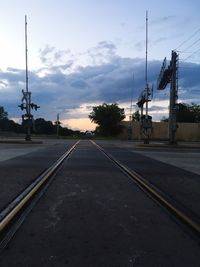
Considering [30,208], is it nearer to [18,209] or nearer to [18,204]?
[18,204]

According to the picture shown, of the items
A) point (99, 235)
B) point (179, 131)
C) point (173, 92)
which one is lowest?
point (99, 235)

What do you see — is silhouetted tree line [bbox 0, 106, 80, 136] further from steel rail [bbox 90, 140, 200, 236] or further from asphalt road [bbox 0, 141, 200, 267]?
asphalt road [bbox 0, 141, 200, 267]

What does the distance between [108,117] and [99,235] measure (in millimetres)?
117204

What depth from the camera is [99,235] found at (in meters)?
8.00

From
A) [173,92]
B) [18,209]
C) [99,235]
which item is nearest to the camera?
[99,235]

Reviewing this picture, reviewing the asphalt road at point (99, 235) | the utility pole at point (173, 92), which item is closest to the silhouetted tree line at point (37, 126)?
the utility pole at point (173, 92)

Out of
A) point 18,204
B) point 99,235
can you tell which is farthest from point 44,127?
point 99,235

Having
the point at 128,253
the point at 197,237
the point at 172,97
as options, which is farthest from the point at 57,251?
the point at 172,97

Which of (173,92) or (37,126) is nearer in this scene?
(173,92)

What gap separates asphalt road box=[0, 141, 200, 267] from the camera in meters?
6.60

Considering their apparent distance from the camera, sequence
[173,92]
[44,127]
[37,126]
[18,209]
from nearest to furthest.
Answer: [18,209] → [173,92] → [37,126] → [44,127]

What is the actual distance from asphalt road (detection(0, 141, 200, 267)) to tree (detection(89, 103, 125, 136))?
111029 millimetres

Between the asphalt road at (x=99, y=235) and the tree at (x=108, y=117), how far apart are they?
364ft

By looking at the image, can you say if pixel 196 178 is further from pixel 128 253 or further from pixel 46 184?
pixel 128 253
